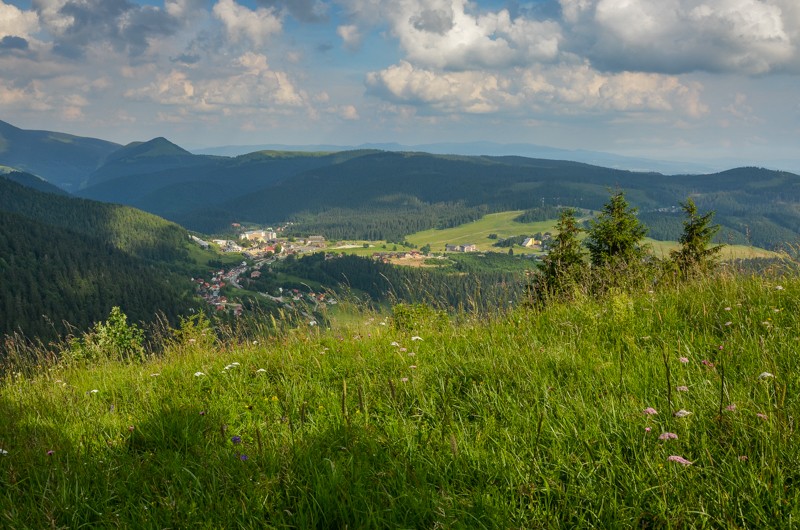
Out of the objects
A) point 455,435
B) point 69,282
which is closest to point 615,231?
point 455,435

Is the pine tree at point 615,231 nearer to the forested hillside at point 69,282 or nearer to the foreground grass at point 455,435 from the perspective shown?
the foreground grass at point 455,435

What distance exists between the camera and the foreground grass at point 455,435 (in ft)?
7.60

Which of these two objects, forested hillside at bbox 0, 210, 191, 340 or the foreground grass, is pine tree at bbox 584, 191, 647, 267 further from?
forested hillside at bbox 0, 210, 191, 340

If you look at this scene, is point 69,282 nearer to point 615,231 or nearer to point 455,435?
point 615,231

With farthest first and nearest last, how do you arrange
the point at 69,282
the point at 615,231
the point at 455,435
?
the point at 69,282, the point at 615,231, the point at 455,435

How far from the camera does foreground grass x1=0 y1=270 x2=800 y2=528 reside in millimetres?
2316

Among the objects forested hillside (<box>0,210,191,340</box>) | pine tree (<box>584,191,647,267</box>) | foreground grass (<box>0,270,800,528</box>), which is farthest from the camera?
forested hillside (<box>0,210,191,340</box>)

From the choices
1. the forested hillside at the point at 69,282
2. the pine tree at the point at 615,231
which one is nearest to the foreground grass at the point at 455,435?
the pine tree at the point at 615,231

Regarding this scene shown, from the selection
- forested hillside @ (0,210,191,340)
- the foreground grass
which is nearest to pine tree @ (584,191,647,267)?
the foreground grass

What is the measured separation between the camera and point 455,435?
3098mm

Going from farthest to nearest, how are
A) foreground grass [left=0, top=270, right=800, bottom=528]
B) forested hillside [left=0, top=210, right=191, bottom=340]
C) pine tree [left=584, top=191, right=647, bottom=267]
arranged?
forested hillside [left=0, top=210, right=191, bottom=340] < pine tree [left=584, top=191, right=647, bottom=267] < foreground grass [left=0, top=270, right=800, bottom=528]

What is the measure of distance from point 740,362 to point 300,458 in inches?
131

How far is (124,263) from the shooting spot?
177 m

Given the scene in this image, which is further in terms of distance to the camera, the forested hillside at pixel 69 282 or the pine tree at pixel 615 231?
the forested hillside at pixel 69 282
